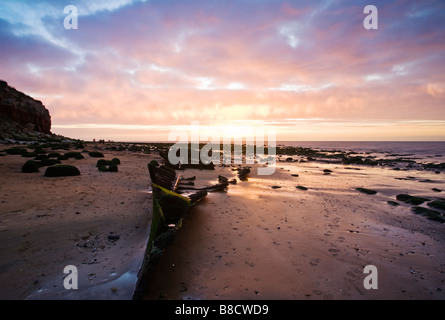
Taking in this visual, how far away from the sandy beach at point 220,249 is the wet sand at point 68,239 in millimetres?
24

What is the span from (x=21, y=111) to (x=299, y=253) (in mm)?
72057

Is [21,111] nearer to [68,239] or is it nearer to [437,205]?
[68,239]

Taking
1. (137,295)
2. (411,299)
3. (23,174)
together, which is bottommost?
(411,299)

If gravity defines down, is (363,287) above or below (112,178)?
below

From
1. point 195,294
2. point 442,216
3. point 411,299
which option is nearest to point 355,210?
point 442,216

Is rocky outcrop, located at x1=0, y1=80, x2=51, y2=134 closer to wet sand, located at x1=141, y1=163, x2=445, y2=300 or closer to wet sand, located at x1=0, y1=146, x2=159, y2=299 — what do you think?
wet sand, located at x1=0, y1=146, x2=159, y2=299

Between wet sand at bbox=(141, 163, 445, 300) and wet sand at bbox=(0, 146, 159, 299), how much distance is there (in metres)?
1.07

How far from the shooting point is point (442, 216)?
8.85 meters

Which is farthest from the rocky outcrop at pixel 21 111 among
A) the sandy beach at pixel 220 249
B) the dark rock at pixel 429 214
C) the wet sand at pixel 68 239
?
the dark rock at pixel 429 214

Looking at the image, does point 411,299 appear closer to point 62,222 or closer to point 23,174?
point 62,222

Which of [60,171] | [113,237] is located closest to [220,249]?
[113,237]

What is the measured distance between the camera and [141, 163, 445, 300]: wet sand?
14.2 feet

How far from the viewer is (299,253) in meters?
5.79
